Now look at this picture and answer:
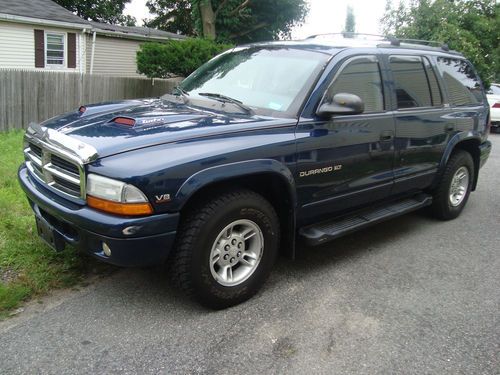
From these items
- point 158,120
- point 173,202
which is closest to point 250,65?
point 158,120

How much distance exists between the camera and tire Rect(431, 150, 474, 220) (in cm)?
534

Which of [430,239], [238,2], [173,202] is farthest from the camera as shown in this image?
[238,2]

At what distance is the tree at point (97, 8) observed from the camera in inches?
1272

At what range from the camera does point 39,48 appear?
59.7 ft

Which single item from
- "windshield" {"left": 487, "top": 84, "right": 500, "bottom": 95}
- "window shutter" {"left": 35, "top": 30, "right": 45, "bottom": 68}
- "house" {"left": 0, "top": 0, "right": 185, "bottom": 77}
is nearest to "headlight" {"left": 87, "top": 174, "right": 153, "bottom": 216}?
"windshield" {"left": 487, "top": 84, "right": 500, "bottom": 95}

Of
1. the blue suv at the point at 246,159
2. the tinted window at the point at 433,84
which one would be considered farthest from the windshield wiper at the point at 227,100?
the tinted window at the point at 433,84

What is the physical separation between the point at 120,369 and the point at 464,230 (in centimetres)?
412

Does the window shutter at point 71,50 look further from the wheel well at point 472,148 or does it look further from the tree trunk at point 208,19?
the wheel well at point 472,148

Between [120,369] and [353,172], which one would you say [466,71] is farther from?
[120,369]

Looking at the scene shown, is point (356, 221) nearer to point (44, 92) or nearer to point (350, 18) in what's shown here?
point (44, 92)

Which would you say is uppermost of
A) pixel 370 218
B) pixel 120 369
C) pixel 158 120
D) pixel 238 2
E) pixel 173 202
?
pixel 238 2

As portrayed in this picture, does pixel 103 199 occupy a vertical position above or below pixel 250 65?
below

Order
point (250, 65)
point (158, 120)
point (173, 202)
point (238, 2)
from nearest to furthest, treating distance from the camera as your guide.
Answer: point (173, 202) → point (158, 120) → point (250, 65) → point (238, 2)

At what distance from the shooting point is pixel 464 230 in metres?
5.39
